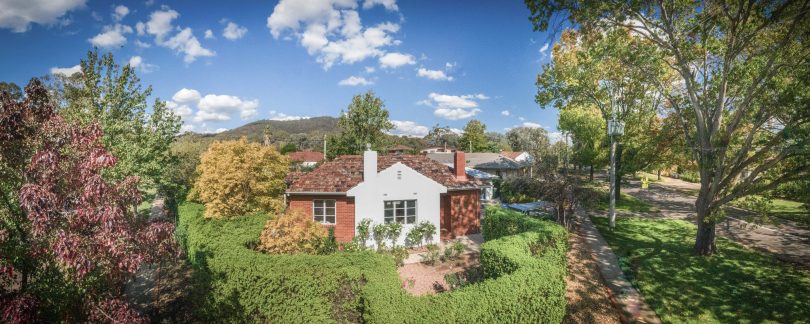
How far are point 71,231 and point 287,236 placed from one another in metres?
7.13

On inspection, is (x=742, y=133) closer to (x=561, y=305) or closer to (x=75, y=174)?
(x=561, y=305)

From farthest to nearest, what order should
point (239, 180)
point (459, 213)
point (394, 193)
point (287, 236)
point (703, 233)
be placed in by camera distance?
1. point (459, 213)
2. point (394, 193)
3. point (239, 180)
4. point (703, 233)
5. point (287, 236)


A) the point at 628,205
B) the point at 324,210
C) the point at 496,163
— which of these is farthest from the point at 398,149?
the point at 324,210

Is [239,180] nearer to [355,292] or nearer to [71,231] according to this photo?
[355,292]

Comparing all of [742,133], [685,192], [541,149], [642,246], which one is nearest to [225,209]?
[642,246]

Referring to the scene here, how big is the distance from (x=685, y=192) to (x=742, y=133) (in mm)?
21937

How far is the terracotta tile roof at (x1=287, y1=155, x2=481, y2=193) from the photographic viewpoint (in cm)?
1778

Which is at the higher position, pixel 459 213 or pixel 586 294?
pixel 459 213

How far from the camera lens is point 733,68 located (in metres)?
13.2

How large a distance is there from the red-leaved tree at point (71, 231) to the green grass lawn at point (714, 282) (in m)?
13.5

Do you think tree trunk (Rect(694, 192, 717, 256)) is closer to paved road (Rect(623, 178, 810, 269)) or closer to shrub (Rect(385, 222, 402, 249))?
paved road (Rect(623, 178, 810, 269))

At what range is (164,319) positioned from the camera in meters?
10.2

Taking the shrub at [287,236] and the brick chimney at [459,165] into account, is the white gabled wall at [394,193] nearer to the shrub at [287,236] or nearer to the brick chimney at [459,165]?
the brick chimney at [459,165]

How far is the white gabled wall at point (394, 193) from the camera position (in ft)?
55.8
